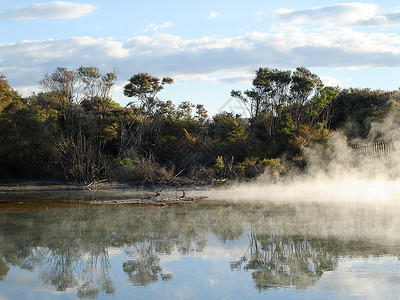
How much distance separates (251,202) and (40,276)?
962 centimetres

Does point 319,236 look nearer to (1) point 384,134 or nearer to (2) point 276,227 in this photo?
(2) point 276,227

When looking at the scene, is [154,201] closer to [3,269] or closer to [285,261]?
[3,269]

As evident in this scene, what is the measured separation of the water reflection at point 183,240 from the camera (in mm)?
7348

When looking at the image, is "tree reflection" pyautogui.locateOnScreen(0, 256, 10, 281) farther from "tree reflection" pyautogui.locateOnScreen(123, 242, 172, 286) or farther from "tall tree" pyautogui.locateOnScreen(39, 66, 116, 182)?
"tall tree" pyautogui.locateOnScreen(39, 66, 116, 182)

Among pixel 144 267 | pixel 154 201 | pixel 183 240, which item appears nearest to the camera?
pixel 144 267

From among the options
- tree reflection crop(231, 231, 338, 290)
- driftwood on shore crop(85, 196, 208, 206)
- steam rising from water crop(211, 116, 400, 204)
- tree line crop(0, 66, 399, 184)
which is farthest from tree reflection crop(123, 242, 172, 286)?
tree line crop(0, 66, 399, 184)

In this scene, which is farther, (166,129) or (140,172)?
(166,129)

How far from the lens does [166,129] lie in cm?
2862

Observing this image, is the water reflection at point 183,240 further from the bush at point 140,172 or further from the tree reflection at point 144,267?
the bush at point 140,172

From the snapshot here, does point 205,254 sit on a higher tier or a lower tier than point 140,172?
lower

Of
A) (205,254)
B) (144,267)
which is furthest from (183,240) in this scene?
(144,267)

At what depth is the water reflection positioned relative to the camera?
7.35m

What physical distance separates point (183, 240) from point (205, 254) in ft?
4.31

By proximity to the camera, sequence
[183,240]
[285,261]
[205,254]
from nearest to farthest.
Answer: [285,261] < [205,254] < [183,240]
